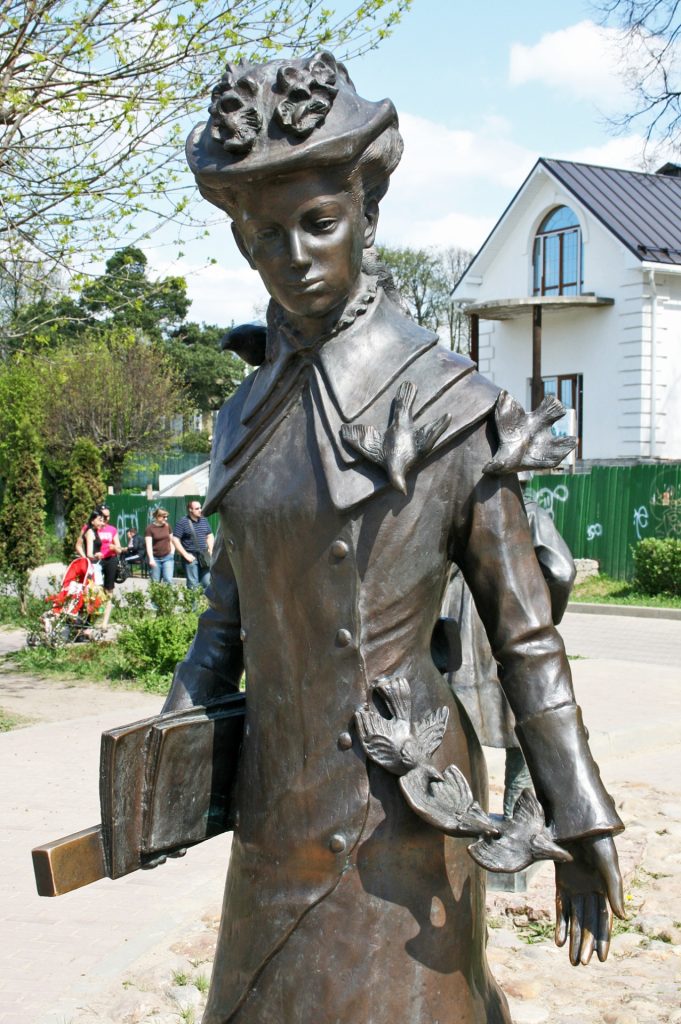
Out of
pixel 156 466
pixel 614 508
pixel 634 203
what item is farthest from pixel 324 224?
pixel 156 466

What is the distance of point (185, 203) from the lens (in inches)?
361

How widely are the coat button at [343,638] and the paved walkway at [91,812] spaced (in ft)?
8.80

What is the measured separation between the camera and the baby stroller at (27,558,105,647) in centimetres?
1256

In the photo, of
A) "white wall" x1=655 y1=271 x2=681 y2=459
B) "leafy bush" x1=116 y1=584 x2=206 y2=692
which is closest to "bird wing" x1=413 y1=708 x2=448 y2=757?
"leafy bush" x1=116 y1=584 x2=206 y2=692

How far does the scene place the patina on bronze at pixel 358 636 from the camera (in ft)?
6.74

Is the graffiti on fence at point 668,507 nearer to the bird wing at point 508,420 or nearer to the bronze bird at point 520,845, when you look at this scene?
the bird wing at point 508,420

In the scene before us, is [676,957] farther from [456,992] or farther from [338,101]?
[338,101]

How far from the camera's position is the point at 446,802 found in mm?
2039

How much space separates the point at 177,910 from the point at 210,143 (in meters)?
3.91

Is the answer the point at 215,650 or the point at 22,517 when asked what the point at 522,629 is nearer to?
the point at 215,650

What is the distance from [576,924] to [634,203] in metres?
24.8

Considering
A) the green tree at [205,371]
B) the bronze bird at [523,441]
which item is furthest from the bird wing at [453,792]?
the green tree at [205,371]

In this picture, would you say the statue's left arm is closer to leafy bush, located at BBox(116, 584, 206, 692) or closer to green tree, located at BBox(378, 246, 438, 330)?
leafy bush, located at BBox(116, 584, 206, 692)

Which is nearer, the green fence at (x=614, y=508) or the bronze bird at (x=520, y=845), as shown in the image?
the bronze bird at (x=520, y=845)
